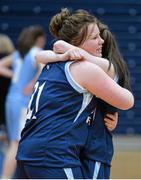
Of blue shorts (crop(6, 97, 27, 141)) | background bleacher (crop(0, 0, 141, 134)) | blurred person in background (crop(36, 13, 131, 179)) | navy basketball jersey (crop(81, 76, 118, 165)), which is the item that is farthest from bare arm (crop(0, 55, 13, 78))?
navy basketball jersey (crop(81, 76, 118, 165))

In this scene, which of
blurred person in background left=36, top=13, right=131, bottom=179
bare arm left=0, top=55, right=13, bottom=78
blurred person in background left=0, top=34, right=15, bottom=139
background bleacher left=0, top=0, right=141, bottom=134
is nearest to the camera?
blurred person in background left=36, top=13, right=131, bottom=179

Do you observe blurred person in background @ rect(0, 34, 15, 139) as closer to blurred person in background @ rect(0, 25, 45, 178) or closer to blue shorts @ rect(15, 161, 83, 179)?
blurred person in background @ rect(0, 25, 45, 178)

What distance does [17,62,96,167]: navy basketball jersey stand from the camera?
321cm

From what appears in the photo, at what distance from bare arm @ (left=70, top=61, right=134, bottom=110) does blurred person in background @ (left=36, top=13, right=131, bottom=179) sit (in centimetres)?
7

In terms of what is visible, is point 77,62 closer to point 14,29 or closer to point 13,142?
point 13,142

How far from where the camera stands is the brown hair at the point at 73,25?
336 cm

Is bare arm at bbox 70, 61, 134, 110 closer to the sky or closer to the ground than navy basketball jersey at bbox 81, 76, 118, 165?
closer to the sky

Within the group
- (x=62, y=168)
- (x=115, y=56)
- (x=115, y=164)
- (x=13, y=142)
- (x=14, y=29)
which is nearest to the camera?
(x=62, y=168)

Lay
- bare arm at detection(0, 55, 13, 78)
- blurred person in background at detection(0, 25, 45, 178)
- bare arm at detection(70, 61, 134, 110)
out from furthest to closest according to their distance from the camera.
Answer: bare arm at detection(0, 55, 13, 78) < blurred person in background at detection(0, 25, 45, 178) < bare arm at detection(70, 61, 134, 110)

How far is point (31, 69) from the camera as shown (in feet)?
23.8

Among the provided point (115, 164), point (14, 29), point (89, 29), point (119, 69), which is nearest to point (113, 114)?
point (119, 69)

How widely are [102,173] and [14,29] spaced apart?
8.07 metres

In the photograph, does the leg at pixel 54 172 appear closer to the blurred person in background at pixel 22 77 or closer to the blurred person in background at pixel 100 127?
the blurred person in background at pixel 100 127

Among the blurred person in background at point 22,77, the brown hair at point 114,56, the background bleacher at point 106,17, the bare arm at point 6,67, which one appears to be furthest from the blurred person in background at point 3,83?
the brown hair at point 114,56
